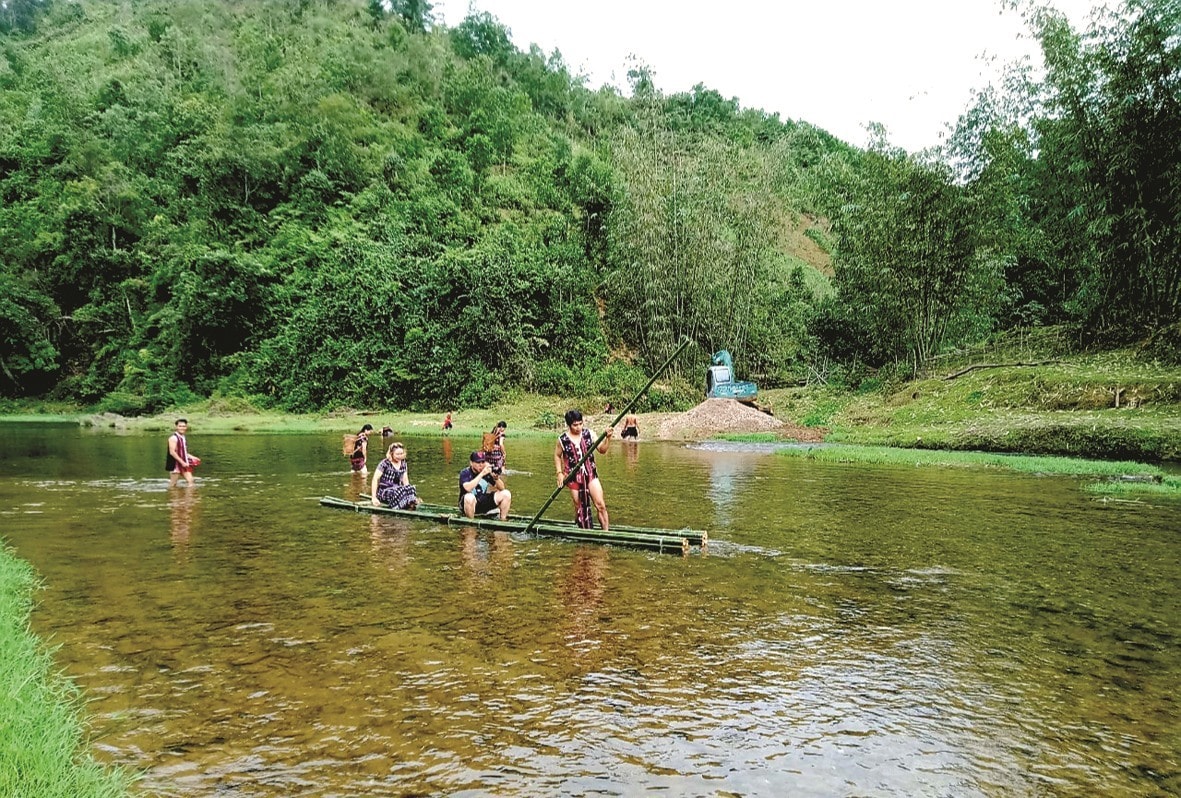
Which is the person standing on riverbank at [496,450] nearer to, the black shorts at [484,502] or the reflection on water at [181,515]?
the black shorts at [484,502]

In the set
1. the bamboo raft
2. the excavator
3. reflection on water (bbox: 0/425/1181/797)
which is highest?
the excavator

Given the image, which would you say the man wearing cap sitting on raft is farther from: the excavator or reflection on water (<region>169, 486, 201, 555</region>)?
the excavator

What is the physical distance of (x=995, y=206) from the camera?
86.4ft

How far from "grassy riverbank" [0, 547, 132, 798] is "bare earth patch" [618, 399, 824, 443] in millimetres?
22971

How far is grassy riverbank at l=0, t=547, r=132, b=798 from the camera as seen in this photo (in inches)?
136

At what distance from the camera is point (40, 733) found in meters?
4.00

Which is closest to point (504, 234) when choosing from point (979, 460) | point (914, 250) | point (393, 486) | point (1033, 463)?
point (914, 250)

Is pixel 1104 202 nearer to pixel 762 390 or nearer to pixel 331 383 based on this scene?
pixel 762 390

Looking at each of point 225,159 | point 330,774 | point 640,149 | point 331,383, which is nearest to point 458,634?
point 330,774

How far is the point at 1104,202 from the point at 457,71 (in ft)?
153

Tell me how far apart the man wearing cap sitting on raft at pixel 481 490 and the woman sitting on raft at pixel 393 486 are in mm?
1237

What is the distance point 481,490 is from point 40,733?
741cm

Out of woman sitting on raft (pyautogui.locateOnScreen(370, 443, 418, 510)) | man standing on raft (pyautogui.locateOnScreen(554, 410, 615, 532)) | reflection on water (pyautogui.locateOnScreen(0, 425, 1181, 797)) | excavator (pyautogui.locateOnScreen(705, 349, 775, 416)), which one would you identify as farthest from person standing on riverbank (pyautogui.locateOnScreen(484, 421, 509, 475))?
excavator (pyautogui.locateOnScreen(705, 349, 775, 416))

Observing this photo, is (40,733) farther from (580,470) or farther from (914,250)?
(914,250)
